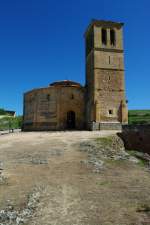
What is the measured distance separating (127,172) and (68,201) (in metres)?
5.33

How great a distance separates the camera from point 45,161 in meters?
14.4

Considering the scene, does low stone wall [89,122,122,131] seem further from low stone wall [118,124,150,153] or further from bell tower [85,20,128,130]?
low stone wall [118,124,150,153]

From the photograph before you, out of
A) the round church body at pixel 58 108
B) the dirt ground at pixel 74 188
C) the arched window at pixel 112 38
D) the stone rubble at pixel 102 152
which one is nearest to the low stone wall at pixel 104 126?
the round church body at pixel 58 108

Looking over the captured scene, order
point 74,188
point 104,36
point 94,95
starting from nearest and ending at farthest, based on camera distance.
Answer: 1. point 74,188
2. point 94,95
3. point 104,36

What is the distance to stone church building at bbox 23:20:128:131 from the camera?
29.7m

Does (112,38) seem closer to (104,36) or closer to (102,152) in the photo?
(104,36)

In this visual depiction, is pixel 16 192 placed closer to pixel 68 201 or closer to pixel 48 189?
pixel 48 189

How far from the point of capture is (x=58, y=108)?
102 feet

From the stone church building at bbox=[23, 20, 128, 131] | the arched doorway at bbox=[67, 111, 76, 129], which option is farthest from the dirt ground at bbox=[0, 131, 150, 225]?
the arched doorway at bbox=[67, 111, 76, 129]

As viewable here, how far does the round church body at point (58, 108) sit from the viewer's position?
31.1m

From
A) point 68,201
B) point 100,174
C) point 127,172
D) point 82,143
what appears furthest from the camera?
point 82,143

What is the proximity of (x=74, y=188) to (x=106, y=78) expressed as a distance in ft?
70.7

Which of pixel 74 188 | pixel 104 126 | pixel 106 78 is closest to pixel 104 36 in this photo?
pixel 106 78

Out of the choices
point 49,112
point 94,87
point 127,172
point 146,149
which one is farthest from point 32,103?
point 127,172
